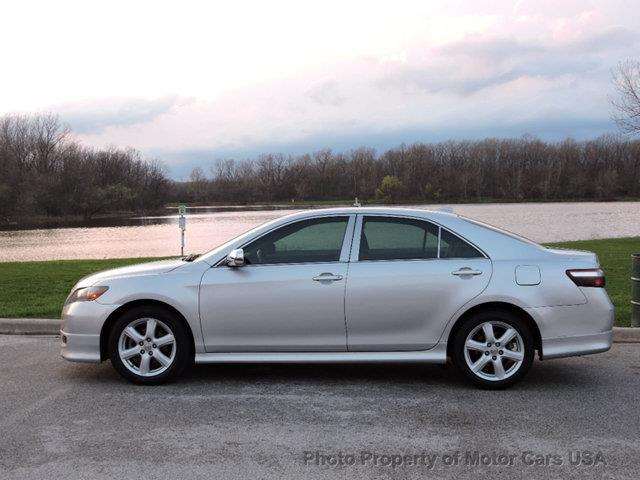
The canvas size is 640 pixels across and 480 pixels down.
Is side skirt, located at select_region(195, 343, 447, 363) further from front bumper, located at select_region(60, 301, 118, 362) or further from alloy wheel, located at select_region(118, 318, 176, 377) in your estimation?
front bumper, located at select_region(60, 301, 118, 362)

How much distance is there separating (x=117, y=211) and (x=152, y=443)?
91615 millimetres

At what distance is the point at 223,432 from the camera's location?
171 inches

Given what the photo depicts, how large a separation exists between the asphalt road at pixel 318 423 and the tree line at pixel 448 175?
4386 inches

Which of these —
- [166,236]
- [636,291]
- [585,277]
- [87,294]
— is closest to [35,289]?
[87,294]

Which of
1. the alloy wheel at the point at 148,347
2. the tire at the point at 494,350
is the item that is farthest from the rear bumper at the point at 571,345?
Result: the alloy wheel at the point at 148,347

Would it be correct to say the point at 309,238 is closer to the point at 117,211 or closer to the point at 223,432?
the point at 223,432

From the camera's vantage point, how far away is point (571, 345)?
5.30 metres

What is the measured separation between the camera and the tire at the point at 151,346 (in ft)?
17.7

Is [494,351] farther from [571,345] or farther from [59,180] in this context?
[59,180]

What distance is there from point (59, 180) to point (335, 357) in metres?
80.6

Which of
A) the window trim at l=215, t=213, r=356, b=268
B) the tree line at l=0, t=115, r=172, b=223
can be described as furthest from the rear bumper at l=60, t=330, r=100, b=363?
the tree line at l=0, t=115, r=172, b=223

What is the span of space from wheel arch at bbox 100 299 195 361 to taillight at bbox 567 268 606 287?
10.9 ft

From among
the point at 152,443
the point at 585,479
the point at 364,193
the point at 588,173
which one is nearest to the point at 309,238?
the point at 152,443

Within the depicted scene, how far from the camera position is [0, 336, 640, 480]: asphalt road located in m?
3.74
